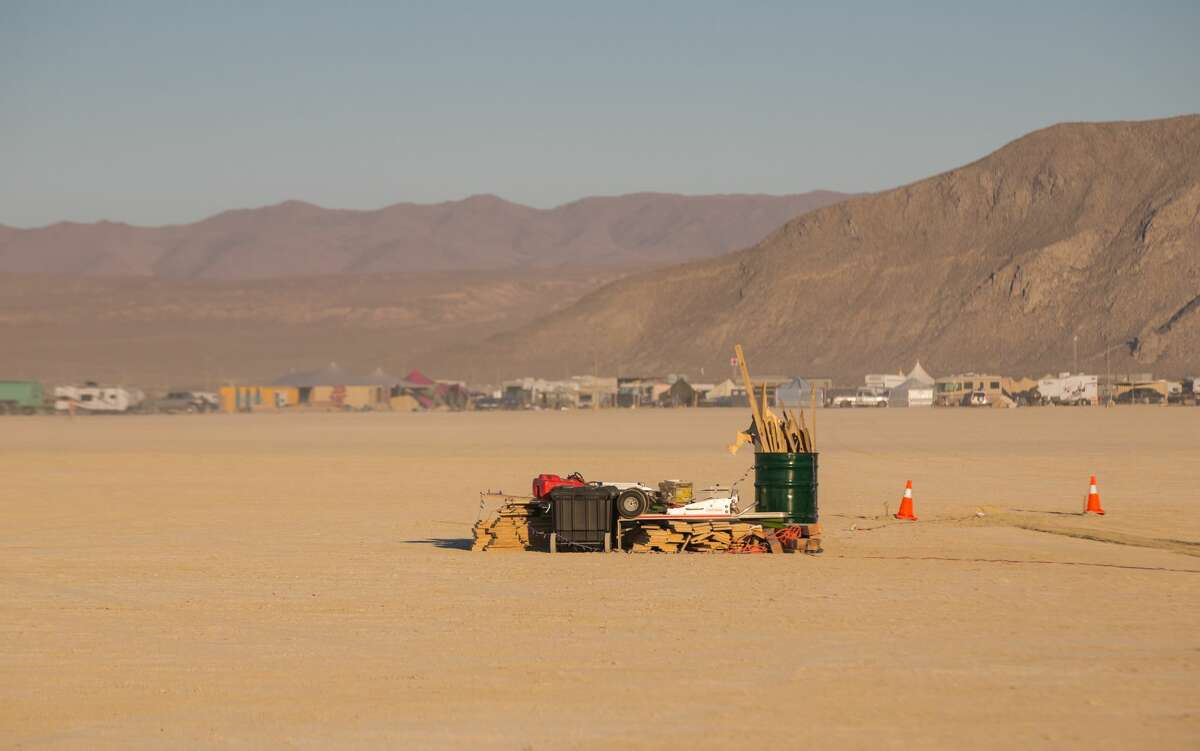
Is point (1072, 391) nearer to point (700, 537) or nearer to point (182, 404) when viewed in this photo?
point (182, 404)

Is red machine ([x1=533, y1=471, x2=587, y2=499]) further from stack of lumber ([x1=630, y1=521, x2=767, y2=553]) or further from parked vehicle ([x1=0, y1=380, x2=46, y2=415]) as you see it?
parked vehicle ([x1=0, y1=380, x2=46, y2=415])

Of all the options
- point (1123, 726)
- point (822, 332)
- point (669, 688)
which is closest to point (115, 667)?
point (669, 688)

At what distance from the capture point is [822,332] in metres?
173

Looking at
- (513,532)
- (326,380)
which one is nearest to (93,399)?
(326,380)

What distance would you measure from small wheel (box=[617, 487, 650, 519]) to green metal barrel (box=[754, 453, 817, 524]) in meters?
1.29

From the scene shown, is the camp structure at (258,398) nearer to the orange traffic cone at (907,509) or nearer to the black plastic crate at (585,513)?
the orange traffic cone at (907,509)

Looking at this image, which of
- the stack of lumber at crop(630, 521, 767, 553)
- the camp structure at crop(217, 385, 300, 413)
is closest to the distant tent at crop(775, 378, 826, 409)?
the camp structure at crop(217, 385, 300, 413)

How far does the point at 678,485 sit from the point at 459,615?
6.37 meters

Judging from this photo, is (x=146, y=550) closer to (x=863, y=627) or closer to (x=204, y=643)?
(x=204, y=643)

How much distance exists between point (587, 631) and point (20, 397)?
108037 millimetres

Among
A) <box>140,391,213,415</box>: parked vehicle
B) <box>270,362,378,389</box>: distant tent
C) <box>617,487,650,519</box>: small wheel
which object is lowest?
<box>617,487,650,519</box>: small wheel

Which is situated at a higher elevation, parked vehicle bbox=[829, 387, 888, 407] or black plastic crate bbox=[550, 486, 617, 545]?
parked vehicle bbox=[829, 387, 888, 407]

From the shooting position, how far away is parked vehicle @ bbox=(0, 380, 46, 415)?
114125 mm

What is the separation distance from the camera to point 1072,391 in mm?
114188
